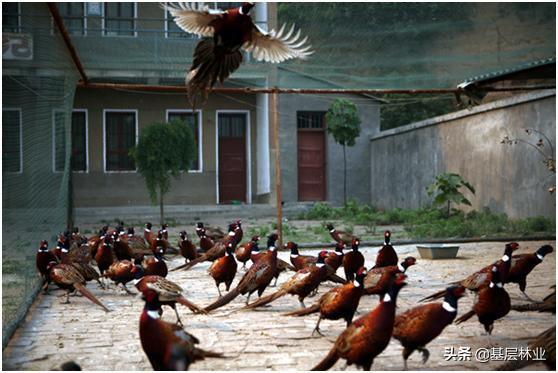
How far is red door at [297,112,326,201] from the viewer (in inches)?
747

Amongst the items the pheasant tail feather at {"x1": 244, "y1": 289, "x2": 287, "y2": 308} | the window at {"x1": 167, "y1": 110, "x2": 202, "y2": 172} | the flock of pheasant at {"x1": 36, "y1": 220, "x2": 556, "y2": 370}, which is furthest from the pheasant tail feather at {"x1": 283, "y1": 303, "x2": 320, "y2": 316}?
the window at {"x1": 167, "y1": 110, "x2": 202, "y2": 172}

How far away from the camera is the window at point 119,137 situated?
16984mm

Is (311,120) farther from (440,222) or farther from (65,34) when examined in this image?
(65,34)

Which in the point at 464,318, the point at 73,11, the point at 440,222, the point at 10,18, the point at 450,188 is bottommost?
the point at 464,318

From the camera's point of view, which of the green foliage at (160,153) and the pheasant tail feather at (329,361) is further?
the green foliage at (160,153)

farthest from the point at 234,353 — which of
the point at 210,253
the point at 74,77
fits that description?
the point at 74,77

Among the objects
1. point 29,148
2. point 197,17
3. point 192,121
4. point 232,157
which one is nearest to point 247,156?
point 232,157

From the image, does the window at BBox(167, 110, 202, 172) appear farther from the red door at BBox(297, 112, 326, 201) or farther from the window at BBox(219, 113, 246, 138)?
the red door at BBox(297, 112, 326, 201)

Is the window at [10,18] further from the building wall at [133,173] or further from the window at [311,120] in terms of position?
the window at [311,120]

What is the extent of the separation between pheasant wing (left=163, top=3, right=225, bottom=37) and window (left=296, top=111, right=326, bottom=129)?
13462 millimetres

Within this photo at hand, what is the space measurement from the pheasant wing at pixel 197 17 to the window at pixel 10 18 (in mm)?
1734

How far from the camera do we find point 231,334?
4.86 meters

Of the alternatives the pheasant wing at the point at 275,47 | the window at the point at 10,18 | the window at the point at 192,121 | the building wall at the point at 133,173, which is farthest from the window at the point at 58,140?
the window at the point at 192,121

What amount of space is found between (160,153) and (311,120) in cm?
671
